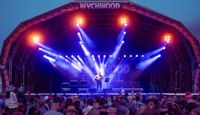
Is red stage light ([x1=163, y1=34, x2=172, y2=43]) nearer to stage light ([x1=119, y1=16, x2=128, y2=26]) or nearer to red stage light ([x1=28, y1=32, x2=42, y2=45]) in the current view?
stage light ([x1=119, y1=16, x2=128, y2=26])

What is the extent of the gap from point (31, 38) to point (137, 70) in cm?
1227

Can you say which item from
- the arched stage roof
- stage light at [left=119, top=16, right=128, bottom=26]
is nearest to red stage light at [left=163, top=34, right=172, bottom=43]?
the arched stage roof

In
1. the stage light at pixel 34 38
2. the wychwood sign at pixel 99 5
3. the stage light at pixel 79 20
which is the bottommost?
the stage light at pixel 34 38

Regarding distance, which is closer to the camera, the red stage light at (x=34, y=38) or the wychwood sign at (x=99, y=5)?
the wychwood sign at (x=99, y=5)

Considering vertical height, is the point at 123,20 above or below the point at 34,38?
above

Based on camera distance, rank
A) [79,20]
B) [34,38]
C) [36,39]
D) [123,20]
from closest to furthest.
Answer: [79,20], [123,20], [34,38], [36,39]

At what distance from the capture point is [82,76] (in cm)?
4581

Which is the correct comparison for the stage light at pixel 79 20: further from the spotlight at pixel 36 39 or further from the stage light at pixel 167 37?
the stage light at pixel 167 37

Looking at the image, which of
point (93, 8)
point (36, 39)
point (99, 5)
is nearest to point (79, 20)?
point (93, 8)

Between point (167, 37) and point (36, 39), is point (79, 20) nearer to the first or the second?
point (36, 39)

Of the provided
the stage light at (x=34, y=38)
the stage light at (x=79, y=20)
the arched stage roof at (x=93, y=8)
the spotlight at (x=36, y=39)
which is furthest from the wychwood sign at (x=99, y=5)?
the spotlight at (x=36, y=39)

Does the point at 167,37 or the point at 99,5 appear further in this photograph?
the point at 167,37

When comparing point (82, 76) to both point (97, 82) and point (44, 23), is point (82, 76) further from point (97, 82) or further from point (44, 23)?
point (44, 23)

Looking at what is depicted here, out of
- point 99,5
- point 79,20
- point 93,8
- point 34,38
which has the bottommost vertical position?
point 34,38
